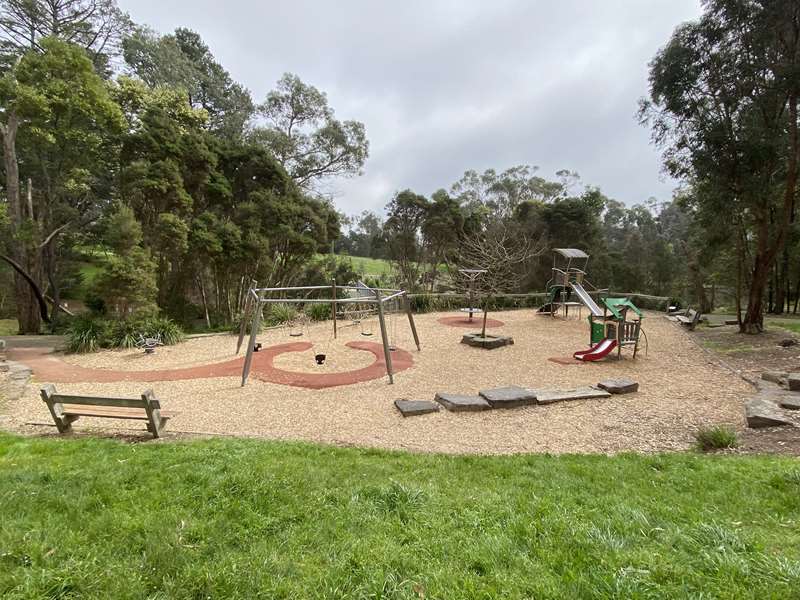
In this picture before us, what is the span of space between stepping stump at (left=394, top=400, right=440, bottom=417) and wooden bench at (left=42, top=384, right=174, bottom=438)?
297 cm

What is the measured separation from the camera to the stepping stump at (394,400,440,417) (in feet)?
16.4

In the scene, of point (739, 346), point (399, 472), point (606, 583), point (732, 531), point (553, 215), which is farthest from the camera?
point (553, 215)

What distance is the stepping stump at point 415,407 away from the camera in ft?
16.4

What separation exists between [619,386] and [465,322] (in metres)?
7.71

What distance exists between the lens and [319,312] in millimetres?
13617

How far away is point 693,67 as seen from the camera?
9.39 m

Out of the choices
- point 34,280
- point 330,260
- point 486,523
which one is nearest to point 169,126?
point 34,280

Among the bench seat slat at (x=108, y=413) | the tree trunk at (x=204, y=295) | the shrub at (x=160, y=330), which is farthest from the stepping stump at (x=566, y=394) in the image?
the tree trunk at (x=204, y=295)

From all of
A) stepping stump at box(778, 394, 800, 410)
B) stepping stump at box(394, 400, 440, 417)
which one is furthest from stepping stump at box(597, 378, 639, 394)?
stepping stump at box(394, 400, 440, 417)

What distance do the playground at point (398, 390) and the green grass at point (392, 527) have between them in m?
0.95

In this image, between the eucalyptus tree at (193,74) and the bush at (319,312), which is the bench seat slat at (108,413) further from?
the eucalyptus tree at (193,74)

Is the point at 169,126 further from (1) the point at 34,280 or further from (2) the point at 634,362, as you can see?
(2) the point at 634,362

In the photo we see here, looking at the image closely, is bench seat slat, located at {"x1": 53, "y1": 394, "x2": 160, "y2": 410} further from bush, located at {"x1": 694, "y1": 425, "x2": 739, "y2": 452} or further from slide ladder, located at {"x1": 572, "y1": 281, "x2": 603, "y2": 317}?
slide ladder, located at {"x1": 572, "y1": 281, "x2": 603, "y2": 317}

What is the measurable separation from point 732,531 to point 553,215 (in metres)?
23.1
